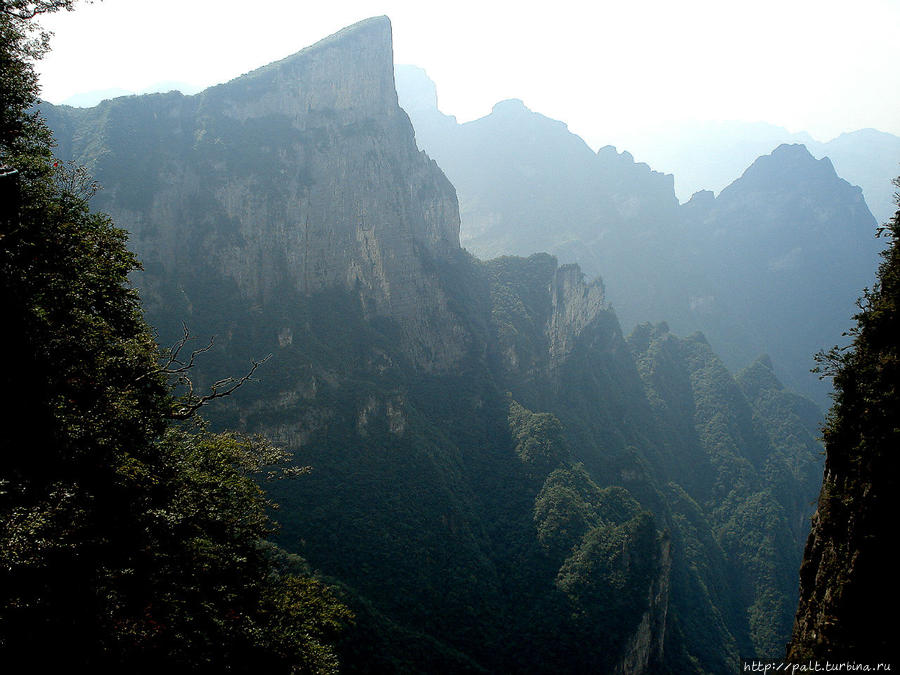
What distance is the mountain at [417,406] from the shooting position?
4575 cm

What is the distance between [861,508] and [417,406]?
63.4 m

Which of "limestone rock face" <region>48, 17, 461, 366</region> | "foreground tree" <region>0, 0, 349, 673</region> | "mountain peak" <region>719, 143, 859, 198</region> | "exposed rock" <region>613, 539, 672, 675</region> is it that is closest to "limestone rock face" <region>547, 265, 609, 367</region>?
"limestone rock face" <region>48, 17, 461, 366</region>

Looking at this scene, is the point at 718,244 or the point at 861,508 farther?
the point at 718,244

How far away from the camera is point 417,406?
7169cm

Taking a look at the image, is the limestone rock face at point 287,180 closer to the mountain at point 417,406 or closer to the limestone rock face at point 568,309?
the mountain at point 417,406

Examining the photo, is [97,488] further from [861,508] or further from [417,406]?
[417,406]

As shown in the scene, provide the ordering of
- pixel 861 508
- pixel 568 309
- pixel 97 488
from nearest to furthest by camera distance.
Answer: pixel 861 508
pixel 97 488
pixel 568 309

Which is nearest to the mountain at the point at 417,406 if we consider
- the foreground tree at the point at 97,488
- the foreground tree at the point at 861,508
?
the foreground tree at the point at 97,488

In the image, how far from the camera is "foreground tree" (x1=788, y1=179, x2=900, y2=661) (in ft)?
30.9

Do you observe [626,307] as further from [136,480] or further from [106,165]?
[136,480]

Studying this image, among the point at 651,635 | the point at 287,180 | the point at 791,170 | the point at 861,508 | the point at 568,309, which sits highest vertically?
the point at 791,170

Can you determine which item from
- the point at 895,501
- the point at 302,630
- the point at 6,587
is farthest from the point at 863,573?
the point at 6,587

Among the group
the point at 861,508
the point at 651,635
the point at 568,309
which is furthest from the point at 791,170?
the point at 861,508

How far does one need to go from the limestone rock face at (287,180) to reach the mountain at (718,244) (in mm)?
104041
